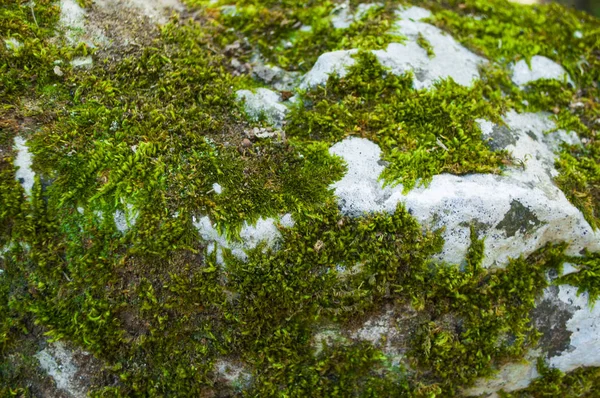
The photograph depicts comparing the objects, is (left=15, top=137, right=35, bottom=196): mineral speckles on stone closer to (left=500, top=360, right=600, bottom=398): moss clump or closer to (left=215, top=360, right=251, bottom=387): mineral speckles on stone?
(left=215, top=360, right=251, bottom=387): mineral speckles on stone

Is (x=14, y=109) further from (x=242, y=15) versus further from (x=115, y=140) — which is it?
(x=242, y=15)

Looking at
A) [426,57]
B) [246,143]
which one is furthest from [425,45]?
[246,143]

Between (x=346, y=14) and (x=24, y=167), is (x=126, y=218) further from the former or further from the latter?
(x=346, y=14)

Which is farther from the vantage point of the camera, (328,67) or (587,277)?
(328,67)

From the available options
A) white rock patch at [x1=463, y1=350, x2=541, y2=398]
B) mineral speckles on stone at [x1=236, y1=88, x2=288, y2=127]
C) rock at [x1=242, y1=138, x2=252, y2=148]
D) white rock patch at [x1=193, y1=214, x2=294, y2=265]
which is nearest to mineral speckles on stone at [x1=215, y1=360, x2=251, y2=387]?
white rock patch at [x1=193, y1=214, x2=294, y2=265]

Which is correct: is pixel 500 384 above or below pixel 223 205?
below

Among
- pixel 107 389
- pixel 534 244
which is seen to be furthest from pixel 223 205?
pixel 534 244
